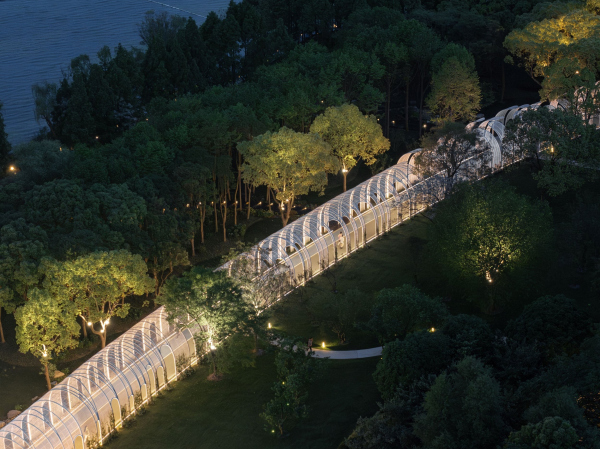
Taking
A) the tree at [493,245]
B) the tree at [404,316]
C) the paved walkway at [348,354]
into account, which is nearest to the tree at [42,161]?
the paved walkway at [348,354]

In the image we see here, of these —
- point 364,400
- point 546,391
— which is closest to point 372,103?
point 364,400

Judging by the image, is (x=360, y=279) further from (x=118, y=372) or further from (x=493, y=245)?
(x=118, y=372)

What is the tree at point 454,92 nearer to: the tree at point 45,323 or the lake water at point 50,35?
the tree at point 45,323

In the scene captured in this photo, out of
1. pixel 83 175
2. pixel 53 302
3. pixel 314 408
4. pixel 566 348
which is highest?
pixel 83 175

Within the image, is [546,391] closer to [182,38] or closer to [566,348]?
[566,348]

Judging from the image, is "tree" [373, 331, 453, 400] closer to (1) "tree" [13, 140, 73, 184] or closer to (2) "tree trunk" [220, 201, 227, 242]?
(2) "tree trunk" [220, 201, 227, 242]

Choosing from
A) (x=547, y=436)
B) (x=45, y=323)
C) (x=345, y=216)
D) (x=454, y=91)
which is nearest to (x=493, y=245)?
(x=345, y=216)
